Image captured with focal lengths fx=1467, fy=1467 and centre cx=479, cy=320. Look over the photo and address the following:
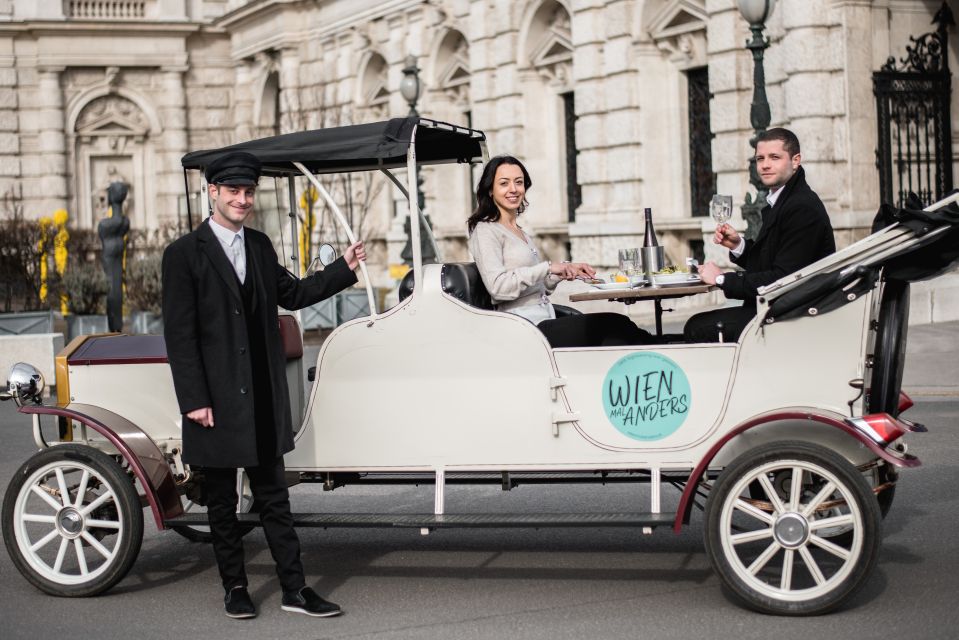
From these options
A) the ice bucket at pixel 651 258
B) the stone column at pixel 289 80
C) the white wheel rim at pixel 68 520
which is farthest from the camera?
the stone column at pixel 289 80

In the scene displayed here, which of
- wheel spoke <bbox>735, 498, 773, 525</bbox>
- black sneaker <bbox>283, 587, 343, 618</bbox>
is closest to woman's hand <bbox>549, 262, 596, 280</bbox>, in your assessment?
wheel spoke <bbox>735, 498, 773, 525</bbox>

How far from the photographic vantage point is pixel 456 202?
32.5 meters

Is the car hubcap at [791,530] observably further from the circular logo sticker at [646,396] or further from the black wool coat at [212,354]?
the black wool coat at [212,354]

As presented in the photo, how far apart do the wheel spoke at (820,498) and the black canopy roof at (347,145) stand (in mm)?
2350

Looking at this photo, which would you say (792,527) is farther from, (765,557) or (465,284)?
(465,284)

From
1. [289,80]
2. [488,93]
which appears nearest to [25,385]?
[488,93]

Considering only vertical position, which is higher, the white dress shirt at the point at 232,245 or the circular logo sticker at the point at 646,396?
the white dress shirt at the point at 232,245

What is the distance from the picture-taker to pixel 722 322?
6652 millimetres

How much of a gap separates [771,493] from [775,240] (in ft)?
4.17

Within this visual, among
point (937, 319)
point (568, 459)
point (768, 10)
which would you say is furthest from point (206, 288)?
point (937, 319)

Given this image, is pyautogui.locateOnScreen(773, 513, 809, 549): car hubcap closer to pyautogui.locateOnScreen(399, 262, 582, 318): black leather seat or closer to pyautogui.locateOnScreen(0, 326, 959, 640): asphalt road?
pyautogui.locateOnScreen(0, 326, 959, 640): asphalt road

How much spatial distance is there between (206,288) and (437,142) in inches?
74.1

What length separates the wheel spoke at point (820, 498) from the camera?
5.99 metres

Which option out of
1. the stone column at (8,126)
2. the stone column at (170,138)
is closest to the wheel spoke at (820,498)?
the stone column at (170,138)
